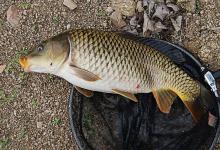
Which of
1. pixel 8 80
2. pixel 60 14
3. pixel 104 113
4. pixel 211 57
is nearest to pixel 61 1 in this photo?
pixel 60 14

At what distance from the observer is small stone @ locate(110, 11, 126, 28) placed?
2.33 meters

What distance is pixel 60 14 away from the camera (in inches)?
94.3

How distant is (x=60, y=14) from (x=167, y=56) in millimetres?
585

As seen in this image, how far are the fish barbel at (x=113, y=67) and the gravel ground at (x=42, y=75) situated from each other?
0.94ft

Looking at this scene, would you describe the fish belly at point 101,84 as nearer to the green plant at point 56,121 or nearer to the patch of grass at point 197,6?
the green plant at point 56,121

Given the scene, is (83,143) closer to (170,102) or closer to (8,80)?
(170,102)

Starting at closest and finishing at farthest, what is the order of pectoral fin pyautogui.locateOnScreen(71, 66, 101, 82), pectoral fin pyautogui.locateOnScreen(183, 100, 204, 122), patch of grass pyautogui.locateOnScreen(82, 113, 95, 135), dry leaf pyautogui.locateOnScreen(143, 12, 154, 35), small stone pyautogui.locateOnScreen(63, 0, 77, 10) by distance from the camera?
pectoral fin pyautogui.locateOnScreen(71, 66, 101, 82), pectoral fin pyautogui.locateOnScreen(183, 100, 204, 122), patch of grass pyautogui.locateOnScreen(82, 113, 95, 135), dry leaf pyautogui.locateOnScreen(143, 12, 154, 35), small stone pyautogui.locateOnScreen(63, 0, 77, 10)

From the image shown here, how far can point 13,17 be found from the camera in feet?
7.99

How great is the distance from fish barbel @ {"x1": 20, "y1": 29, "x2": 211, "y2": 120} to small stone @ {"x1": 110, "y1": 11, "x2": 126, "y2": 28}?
Result: 0.97ft

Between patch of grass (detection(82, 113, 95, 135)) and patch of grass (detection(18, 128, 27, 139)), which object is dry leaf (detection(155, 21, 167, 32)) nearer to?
patch of grass (detection(82, 113, 95, 135))

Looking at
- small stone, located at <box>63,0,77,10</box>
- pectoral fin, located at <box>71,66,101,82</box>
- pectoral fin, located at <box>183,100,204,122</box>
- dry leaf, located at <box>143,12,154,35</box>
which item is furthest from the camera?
small stone, located at <box>63,0,77,10</box>

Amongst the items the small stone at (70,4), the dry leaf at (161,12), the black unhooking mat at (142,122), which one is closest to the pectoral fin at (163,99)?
the black unhooking mat at (142,122)

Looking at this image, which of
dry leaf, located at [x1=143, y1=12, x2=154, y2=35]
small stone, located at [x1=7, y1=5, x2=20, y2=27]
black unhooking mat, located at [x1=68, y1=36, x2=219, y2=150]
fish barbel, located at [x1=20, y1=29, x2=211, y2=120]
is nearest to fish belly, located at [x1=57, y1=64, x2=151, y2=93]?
fish barbel, located at [x1=20, y1=29, x2=211, y2=120]

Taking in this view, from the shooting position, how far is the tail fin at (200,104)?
6.64 feet
